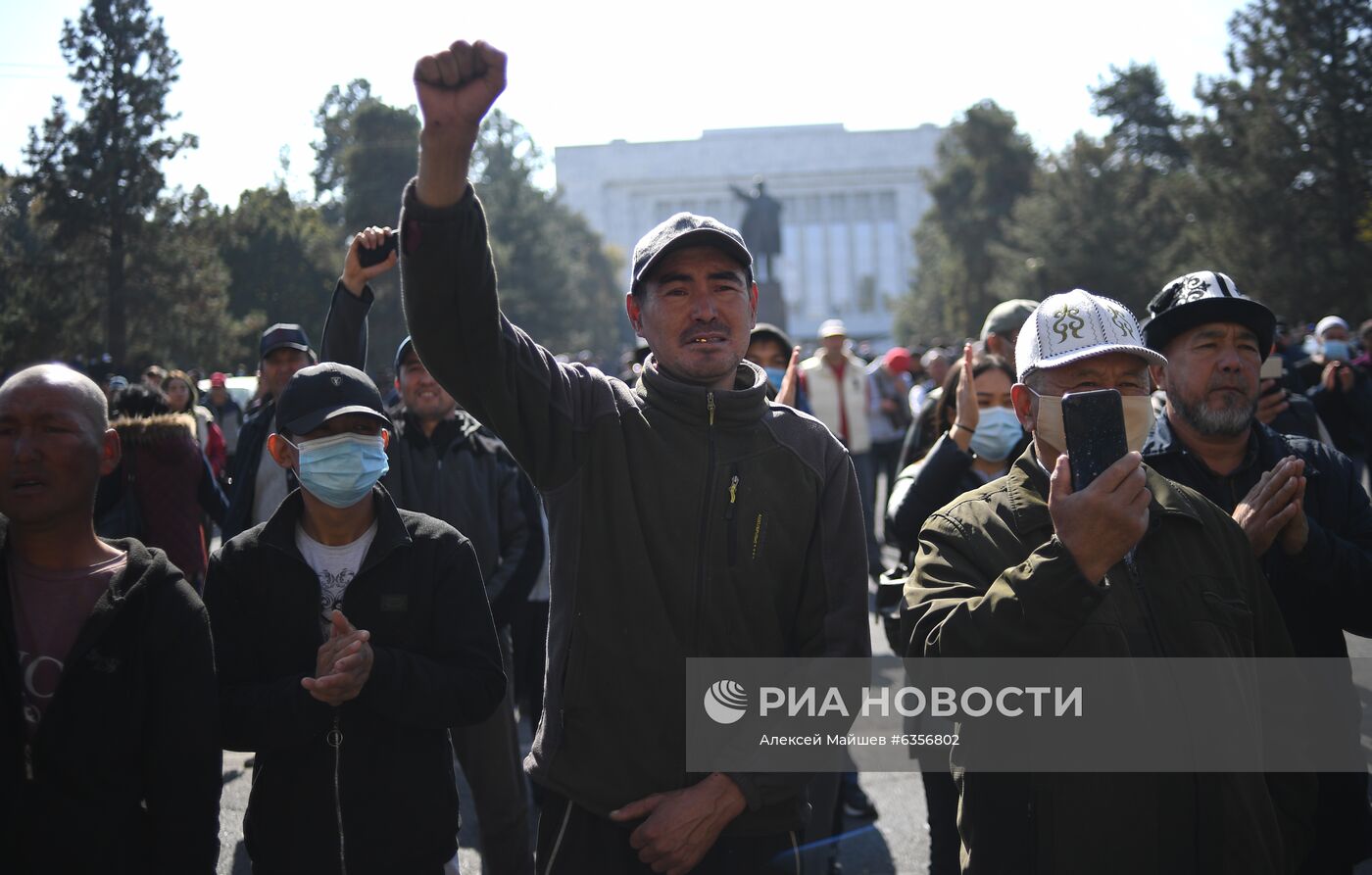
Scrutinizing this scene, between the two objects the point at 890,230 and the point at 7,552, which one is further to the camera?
the point at 890,230

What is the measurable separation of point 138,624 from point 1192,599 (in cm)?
218

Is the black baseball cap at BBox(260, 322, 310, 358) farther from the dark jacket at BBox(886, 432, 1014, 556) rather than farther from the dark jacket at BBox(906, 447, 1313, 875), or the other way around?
the dark jacket at BBox(906, 447, 1313, 875)

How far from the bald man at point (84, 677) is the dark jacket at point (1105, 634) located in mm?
1567

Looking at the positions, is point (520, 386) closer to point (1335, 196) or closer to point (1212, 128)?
point (1335, 196)

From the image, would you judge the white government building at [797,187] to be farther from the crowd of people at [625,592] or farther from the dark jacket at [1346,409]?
the crowd of people at [625,592]

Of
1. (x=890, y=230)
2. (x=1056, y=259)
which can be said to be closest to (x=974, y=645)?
(x=1056, y=259)

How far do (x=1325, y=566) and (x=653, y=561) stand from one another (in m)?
1.76

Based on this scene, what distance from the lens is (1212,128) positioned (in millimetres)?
28891

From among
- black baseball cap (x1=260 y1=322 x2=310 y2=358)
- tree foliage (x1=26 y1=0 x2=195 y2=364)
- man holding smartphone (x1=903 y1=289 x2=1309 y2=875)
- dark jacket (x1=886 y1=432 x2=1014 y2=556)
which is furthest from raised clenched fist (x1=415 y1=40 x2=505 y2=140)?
tree foliage (x1=26 y1=0 x2=195 y2=364)

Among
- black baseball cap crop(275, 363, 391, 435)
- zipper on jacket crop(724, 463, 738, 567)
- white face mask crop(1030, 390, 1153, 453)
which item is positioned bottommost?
zipper on jacket crop(724, 463, 738, 567)

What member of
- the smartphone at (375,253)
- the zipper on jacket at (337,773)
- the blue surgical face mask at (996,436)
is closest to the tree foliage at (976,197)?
the blue surgical face mask at (996,436)

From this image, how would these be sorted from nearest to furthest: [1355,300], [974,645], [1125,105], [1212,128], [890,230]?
[974,645]
[1355,300]
[1212,128]
[1125,105]
[890,230]

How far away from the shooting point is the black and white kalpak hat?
11.2 ft

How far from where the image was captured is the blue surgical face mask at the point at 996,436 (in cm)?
418
